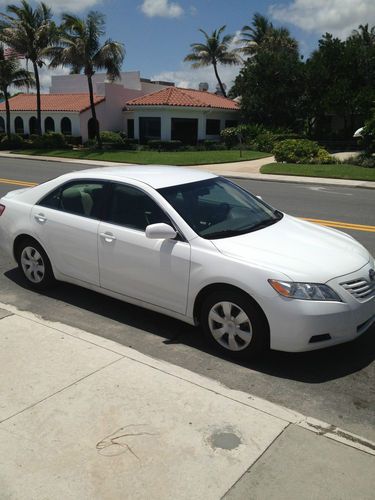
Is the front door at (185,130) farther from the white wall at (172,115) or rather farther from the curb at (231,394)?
the curb at (231,394)

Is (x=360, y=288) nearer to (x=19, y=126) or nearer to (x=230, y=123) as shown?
(x=230, y=123)

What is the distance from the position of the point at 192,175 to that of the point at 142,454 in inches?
127

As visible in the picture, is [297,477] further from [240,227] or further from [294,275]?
[240,227]

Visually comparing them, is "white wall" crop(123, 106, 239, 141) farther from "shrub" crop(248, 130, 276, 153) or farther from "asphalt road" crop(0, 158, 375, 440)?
"asphalt road" crop(0, 158, 375, 440)

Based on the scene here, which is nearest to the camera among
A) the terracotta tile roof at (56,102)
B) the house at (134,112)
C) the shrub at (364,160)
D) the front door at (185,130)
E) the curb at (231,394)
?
the curb at (231,394)

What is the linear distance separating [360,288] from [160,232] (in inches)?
67.5

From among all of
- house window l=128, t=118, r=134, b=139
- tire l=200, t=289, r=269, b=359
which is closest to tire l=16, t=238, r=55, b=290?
tire l=200, t=289, r=269, b=359

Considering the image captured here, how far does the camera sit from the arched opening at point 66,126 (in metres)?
39.8

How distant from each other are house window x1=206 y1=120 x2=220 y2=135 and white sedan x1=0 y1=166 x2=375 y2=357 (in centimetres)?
3450

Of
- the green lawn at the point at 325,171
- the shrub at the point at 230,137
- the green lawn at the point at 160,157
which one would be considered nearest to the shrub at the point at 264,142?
the shrub at the point at 230,137

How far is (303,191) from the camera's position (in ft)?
52.5

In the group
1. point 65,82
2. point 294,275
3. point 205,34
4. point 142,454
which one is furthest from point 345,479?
point 205,34

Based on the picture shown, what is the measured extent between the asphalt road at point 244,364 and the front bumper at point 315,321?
0.88 ft

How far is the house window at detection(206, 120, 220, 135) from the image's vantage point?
3927 cm
